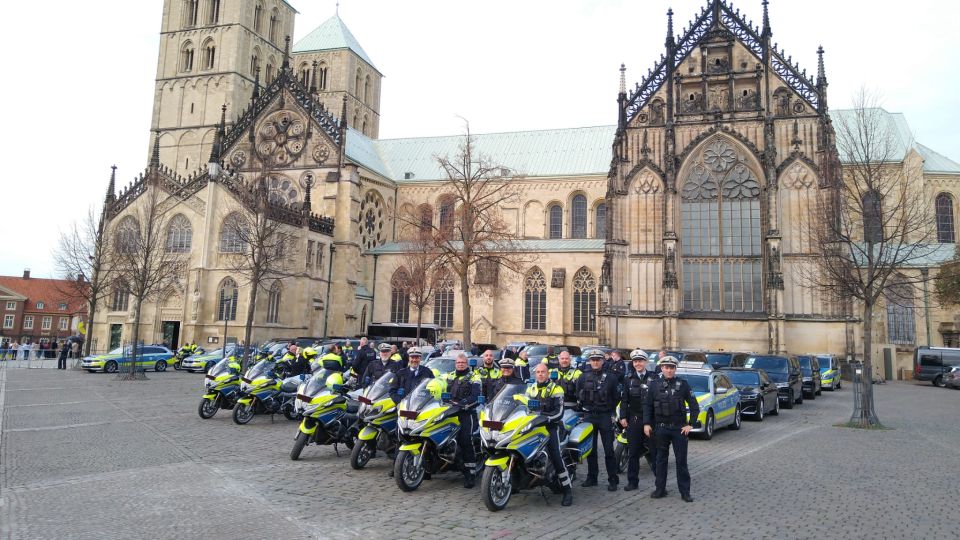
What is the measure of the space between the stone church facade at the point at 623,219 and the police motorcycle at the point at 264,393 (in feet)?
62.8

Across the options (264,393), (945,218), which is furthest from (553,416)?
(945,218)

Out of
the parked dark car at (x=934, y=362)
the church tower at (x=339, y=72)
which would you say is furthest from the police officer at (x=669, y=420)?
the church tower at (x=339, y=72)

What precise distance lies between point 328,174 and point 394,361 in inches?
1375

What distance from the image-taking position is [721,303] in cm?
3700

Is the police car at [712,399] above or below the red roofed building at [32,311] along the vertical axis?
below

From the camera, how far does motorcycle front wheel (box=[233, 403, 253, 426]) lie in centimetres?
1454

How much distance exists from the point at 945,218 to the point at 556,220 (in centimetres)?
2788

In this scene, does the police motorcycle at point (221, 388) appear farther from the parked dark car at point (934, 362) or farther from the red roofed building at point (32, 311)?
the red roofed building at point (32, 311)

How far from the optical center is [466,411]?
9164 mm

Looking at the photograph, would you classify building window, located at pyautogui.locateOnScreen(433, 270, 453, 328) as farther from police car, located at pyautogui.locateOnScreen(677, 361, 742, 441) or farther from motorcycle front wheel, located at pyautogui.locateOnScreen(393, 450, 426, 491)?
motorcycle front wheel, located at pyautogui.locateOnScreen(393, 450, 426, 491)

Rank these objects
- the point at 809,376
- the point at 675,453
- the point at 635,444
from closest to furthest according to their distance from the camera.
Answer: the point at 675,453 < the point at 635,444 < the point at 809,376

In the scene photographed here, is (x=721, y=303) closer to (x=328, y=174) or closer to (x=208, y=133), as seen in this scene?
(x=328, y=174)

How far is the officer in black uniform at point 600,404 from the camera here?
9.09 m

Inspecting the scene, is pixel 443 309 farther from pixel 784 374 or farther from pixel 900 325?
pixel 900 325
